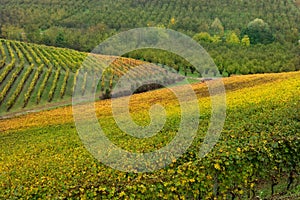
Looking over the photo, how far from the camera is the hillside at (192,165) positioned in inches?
636

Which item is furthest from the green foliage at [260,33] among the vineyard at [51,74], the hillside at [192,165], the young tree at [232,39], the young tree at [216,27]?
the hillside at [192,165]

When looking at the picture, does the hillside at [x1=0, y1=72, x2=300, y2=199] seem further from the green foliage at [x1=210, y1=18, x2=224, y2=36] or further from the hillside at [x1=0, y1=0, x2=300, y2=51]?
the green foliage at [x1=210, y1=18, x2=224, y2=36]

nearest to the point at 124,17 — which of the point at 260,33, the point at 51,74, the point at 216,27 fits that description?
the point at 216,27

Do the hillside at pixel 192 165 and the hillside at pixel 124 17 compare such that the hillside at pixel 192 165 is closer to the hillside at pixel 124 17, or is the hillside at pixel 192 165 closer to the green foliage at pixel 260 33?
the hillside at pixel 124 17

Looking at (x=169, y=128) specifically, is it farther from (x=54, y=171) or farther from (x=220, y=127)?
(x=54, y=171)

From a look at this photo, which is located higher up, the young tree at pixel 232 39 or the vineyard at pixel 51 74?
the vineyard at pixel 51 74

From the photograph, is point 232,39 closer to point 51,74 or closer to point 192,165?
point 51,74

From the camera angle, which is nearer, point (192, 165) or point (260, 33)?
point (192, 165)

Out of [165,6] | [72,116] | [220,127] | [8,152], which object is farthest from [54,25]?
[220,127]

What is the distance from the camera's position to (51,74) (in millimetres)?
63562

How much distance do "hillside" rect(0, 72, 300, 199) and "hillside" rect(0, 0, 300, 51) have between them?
224ft

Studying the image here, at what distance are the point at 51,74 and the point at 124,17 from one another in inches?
2345

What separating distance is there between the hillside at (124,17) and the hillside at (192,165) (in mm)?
68310

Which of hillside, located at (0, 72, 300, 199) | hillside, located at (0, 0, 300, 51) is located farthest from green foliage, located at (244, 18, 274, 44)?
hillside, located at (0, 72, 300, 199)
